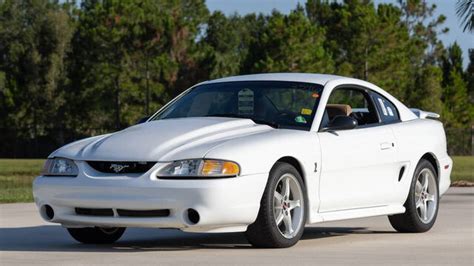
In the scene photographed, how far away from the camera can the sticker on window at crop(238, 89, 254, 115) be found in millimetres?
10547

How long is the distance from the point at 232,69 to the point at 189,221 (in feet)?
246

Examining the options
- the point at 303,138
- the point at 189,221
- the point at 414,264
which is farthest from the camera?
the point at 303,138

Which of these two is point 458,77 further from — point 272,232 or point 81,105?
point 272,232

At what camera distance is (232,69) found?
84000 mm

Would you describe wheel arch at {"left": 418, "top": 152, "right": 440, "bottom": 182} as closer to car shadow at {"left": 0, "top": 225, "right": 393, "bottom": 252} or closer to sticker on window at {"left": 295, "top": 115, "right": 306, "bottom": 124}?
car shadow at {"left": 0, "top": 225, "right": 393, "bottom": 252}

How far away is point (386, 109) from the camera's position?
38.6 ft

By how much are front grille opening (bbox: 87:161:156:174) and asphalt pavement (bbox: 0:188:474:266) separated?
2.15ft

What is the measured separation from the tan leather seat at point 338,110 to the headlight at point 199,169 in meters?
2.49

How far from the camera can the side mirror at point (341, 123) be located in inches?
411

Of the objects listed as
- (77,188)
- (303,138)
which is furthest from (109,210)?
(303,138)

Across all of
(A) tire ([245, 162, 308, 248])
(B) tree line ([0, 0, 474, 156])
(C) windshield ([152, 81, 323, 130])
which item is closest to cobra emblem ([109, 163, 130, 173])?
(A) tire ([245, 162, 308, 248])

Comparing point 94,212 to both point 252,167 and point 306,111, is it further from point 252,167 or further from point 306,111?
point 306,111

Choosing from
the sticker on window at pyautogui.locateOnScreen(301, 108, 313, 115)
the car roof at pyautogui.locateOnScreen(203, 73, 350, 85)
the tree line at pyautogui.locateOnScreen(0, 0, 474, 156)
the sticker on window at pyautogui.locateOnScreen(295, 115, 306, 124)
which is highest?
the car roof at pyautogui.locateOnScreen(203, 73, 350, 85)

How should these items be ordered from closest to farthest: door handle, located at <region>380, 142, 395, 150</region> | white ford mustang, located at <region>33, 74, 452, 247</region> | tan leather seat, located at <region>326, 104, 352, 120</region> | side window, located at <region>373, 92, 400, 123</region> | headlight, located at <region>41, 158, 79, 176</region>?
1. white ford mustang, located at <region>33, 74, 452, 247</region>
2. headlight, located at <region>41, 158, 79, 176</region>
3. door handle, located at <region>380, 142, 395, 150</region>
4. tan leather seat, located at <region>326, 104, 352, 120</region>
5. side window, located at <region>373, 92, 400, 123</region>
